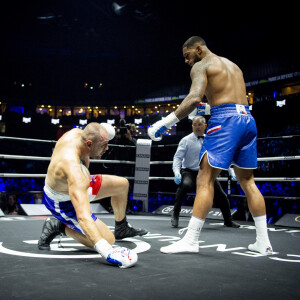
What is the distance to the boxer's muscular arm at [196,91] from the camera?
1.79m

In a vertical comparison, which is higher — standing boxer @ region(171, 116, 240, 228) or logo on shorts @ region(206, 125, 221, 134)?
logo on shorts @ region(206, 125, 221, 134)

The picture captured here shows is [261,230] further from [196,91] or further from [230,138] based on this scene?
[196,91]

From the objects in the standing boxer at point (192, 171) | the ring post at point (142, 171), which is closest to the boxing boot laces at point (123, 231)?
the standing boxer at point (192, 171)

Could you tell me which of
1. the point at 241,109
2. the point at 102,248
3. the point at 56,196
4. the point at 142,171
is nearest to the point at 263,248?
the point at 241,109

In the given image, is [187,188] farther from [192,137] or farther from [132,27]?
[132,27]

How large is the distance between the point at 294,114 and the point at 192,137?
1045 cm

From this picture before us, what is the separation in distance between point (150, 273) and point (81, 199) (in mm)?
416

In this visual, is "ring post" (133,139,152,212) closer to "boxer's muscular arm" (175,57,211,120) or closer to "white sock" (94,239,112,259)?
"boxer's muscular arm" (175,57,211,120)

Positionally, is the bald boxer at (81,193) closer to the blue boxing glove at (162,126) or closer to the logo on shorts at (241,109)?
the blue boxing glove at (162,126)

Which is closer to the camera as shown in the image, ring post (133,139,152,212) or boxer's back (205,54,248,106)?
boxer's back (205,54,248,106)

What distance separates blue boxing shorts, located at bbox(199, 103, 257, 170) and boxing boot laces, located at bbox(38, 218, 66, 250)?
88 cm

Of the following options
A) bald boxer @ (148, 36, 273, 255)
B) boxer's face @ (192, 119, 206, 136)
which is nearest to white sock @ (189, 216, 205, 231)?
bald boxer @ (148, 36, 273, 255)

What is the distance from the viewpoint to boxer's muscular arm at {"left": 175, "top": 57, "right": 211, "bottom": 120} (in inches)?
70.5

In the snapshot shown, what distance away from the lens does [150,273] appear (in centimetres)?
130
